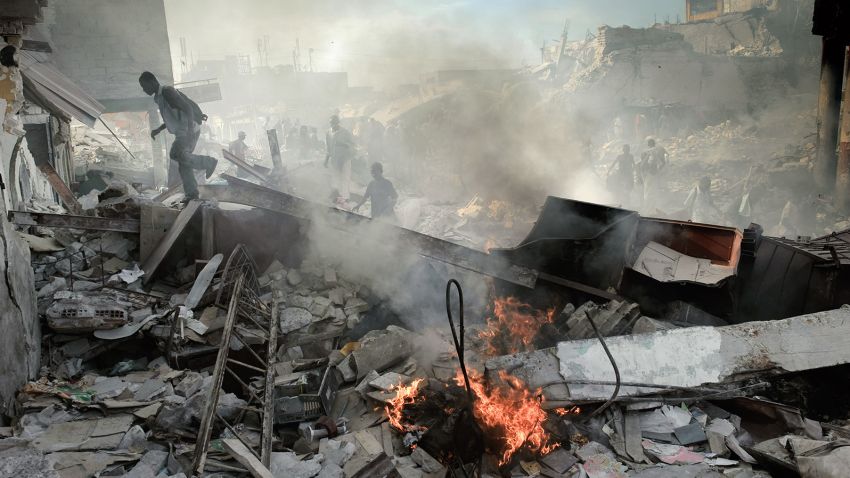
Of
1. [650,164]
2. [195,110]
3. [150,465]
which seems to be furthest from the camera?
[650,164]

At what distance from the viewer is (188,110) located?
7.23 m

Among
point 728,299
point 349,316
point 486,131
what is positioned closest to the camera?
point 728,299

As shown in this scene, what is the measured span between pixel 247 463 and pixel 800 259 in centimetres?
590

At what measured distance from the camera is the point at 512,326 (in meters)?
5.98

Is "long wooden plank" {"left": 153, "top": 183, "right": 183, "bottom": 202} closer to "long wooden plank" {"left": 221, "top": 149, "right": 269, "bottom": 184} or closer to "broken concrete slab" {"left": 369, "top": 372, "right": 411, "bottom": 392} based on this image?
"long wooden plank" {"left": 221, "top": 149, "right": 269, "bottom": 184}

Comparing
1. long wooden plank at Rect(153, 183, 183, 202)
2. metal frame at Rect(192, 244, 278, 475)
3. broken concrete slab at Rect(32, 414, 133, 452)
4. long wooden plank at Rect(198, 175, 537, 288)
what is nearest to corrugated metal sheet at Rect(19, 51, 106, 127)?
long wooden plank at Rect(153, 183, 183, 202)

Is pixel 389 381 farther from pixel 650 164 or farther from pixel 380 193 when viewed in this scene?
pixel 650 164

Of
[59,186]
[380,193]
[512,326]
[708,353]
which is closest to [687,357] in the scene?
[708,353]

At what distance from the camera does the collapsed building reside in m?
3.97

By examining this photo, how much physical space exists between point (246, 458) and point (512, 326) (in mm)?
3466

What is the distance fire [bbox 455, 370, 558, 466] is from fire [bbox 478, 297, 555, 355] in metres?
1.09

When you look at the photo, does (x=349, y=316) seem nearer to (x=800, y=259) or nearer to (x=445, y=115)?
(x=800, y=259)

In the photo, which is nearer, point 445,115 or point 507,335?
point 507,335

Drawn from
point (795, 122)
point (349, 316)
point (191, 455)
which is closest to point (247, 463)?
point (191, 455)
